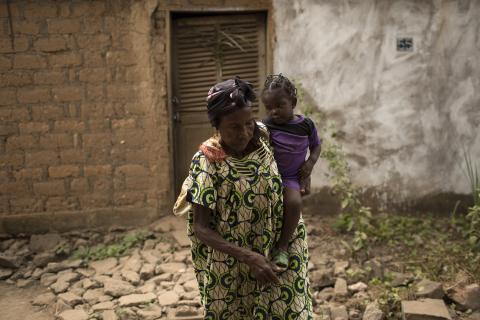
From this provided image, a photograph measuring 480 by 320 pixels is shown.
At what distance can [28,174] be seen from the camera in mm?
5773

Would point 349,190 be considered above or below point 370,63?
below

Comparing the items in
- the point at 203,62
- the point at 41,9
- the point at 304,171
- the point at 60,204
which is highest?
the point at 41,9

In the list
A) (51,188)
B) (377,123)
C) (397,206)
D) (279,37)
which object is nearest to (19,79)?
(51,188)

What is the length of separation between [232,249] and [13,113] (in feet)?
14.1

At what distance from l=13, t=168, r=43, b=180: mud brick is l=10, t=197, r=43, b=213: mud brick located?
24 cm

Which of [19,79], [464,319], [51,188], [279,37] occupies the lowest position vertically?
[464,319]

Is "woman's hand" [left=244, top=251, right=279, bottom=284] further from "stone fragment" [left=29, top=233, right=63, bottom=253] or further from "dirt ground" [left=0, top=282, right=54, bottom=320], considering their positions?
"stone fragment" [left=29, top=233, right=63, bottom=253]

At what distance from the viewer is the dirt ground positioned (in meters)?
4.46

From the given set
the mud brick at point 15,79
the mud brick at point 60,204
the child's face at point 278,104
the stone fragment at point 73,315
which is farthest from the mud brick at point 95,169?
the child's face at point 278,104

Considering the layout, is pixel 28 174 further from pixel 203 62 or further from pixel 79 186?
pixel 203 62

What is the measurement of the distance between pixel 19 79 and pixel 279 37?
9.31 ft

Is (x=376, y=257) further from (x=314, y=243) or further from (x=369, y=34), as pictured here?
(x=369, y=34)

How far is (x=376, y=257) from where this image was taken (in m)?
5.11

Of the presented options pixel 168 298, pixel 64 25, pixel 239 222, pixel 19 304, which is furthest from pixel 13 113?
pixel 239 222
